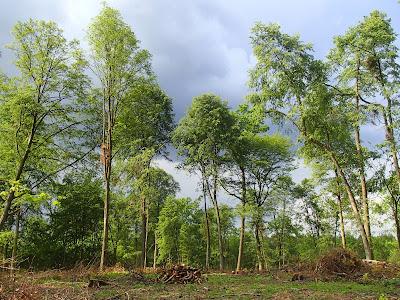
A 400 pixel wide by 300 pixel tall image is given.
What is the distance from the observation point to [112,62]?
52.3 ft

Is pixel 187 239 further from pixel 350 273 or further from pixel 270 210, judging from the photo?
pixel 350 273

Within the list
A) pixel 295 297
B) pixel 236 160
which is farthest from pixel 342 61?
pixel 295 297

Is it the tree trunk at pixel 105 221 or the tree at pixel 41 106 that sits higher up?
the tree at pixel 41 106

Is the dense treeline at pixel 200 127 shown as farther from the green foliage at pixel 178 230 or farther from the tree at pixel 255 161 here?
the green foliage at pixel 178 230

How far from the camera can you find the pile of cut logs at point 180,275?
10.6m

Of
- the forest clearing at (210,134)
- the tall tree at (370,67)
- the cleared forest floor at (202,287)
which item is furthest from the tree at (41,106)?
the tall tree at (370,67)

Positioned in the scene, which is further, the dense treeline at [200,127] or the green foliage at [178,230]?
the green foliage at [178,230]

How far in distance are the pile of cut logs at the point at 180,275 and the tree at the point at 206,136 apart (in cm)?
1114

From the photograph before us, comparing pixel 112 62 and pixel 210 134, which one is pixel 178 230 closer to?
pixel 210 134

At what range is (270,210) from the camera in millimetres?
22906

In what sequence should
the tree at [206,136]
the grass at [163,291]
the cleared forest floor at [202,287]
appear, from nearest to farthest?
1. the grass at [163,291]
2. the cleared forest floor at [202,287]
3. the tree at [206,136]

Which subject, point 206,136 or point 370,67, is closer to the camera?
point 370,67

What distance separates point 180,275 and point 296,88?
12.5m

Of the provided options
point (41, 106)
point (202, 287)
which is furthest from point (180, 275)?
point (41, 106)
